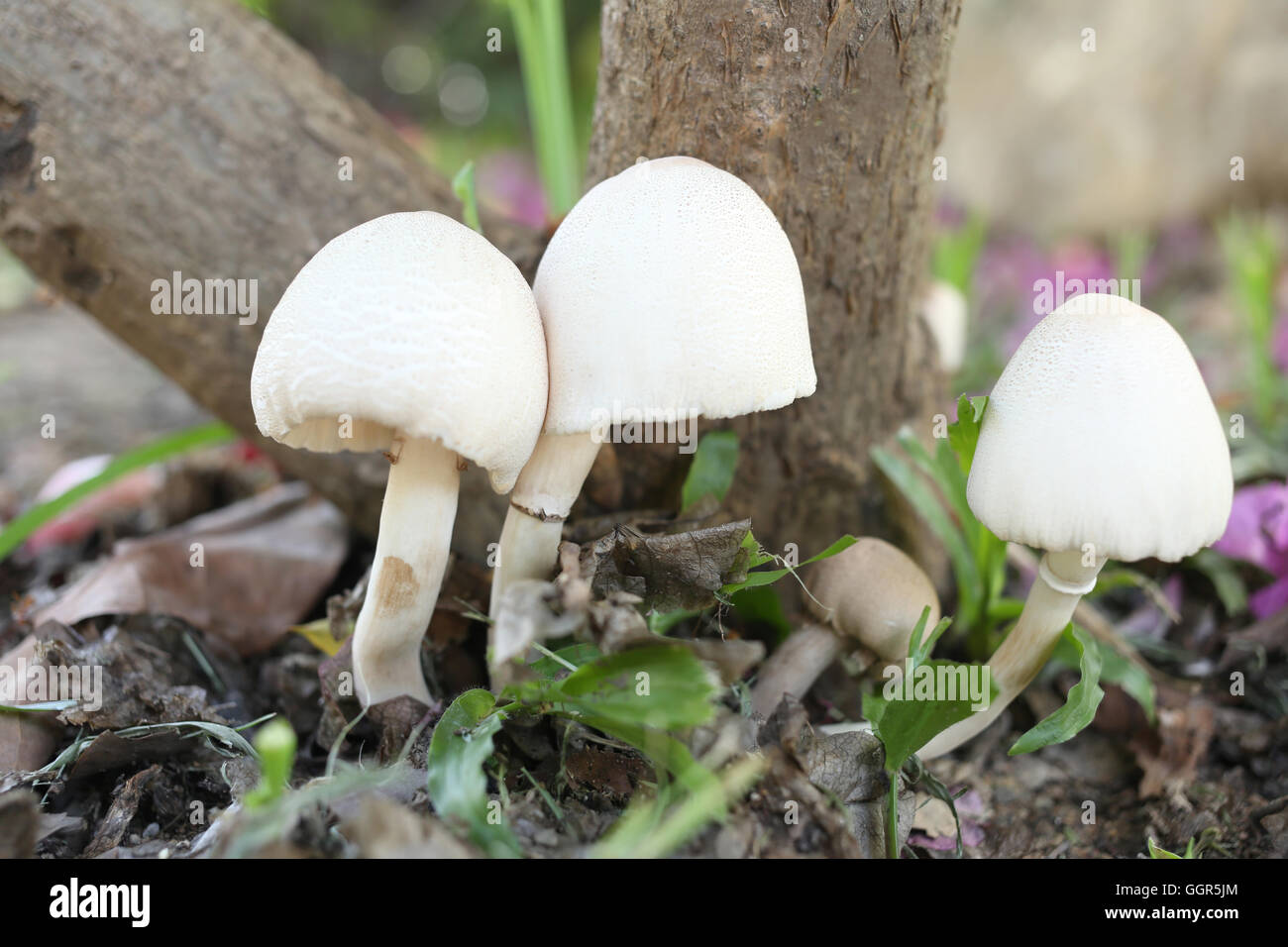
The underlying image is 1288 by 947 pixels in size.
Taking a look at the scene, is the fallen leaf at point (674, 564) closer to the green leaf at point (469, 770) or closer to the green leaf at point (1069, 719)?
the green leaf at point (469, 770)

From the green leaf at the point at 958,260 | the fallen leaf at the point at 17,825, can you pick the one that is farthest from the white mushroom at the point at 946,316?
the fallen leaf at the point at 17,825

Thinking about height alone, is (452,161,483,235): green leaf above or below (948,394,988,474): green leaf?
above

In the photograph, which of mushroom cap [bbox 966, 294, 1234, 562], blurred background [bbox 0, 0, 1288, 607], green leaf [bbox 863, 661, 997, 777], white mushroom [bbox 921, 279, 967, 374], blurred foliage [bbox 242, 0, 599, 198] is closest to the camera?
mushroom cap [bbox 966, 294, 1234, 562]

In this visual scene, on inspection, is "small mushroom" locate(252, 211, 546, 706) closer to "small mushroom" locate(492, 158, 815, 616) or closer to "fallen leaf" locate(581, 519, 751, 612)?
"small mushroom" locate(492, 158, 815, 616)

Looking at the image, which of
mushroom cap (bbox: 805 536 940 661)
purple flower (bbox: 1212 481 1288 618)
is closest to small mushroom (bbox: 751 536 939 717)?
mushroom cap (bbox: 805 536 940 661)

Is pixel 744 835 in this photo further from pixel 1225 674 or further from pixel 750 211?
pixel 1225 674

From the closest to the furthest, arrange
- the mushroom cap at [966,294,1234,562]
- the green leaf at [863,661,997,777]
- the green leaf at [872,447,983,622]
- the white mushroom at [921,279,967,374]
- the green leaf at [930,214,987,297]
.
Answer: the mushroom cap at [966,294,1234,562] → the green leaf at [863,661,997,777] → the green leaf at [872,447,983,622] → the white mushroom at [921,279,967,374] → the green leaf at [930,214,987,297]

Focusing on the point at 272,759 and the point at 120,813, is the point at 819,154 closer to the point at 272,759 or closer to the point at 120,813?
the point at 272,759
